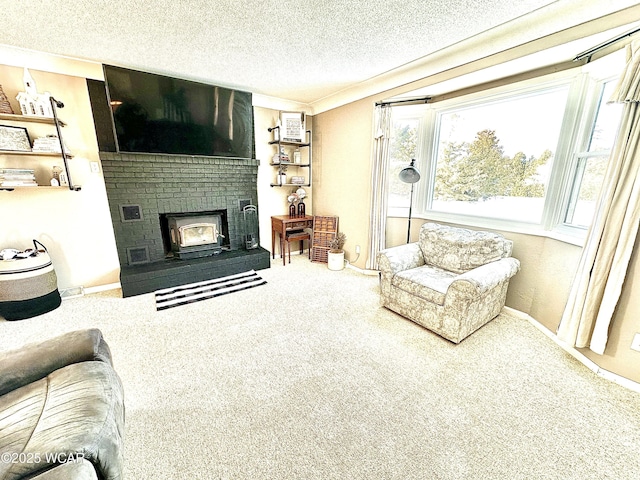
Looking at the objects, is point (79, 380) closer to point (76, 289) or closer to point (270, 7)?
point (270, 7)

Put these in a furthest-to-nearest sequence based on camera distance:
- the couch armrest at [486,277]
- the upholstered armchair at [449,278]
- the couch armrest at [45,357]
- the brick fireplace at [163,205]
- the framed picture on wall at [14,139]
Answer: the brick fireplace at [163,205], the framed picture on wall at [14,139], the upholstered armchair at [449,278], the couch armrest at [486,277], the couch armrest at [45,357]

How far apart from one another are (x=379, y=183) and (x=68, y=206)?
11.6 feet

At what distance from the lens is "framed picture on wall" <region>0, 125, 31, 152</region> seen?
2311 mm

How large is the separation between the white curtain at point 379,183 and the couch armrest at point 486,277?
1402mm

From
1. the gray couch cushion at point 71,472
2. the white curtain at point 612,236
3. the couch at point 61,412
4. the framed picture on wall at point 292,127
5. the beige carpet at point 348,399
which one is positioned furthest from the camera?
the framed picture on wall at point 292,127

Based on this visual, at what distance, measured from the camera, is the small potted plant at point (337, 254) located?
383 cm

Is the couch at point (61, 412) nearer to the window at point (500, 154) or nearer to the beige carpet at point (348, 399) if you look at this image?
the beige carpet at point (348, 399)

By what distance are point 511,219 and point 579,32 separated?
1498mm

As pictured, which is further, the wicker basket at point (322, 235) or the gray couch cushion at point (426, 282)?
the wicker basket at point (322, 235)

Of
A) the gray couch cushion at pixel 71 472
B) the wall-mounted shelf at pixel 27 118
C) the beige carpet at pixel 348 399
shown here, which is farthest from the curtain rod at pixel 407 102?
the gray couch cushion at pixel 71 472

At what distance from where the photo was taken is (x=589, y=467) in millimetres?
1238

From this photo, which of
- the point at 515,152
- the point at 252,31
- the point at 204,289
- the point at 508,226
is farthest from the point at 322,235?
the point at 252,31

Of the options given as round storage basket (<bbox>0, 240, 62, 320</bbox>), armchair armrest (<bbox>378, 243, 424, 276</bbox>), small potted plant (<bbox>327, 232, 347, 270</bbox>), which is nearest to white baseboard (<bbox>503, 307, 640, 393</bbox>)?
armchair armrest (<bbox>378, 243, 424, 276</bbox>)

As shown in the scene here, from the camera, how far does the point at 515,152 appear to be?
2549 mm
